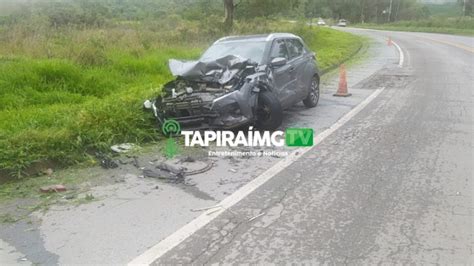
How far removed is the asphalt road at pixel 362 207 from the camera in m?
3.55

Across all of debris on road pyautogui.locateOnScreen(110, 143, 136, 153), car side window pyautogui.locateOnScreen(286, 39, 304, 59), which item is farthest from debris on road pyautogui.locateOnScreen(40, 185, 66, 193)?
car side window pyautogui.locateOnScreen(286, 39, 304, 59)

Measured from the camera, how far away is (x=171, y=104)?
6898 millimetres

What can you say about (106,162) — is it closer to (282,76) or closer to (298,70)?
(282,76)

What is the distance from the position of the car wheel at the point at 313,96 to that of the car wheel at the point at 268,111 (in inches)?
86.6

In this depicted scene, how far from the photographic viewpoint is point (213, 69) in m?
7.39

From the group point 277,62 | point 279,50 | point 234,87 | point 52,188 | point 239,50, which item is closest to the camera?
point 52,188

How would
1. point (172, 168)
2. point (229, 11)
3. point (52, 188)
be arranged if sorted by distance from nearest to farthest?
1. point (52, 188)
2. point (172, 168)
3. point (229, 11)

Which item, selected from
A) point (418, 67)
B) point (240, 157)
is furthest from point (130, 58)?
point (418, 67)

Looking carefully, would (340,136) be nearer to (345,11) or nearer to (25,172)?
(25,172)

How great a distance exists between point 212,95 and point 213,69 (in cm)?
72

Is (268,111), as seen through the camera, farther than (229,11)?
No

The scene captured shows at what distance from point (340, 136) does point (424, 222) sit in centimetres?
317

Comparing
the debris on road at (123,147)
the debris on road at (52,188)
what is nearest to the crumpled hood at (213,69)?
the debris on road at (123,147)

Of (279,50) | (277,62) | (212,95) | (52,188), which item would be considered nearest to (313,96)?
(279,50)
